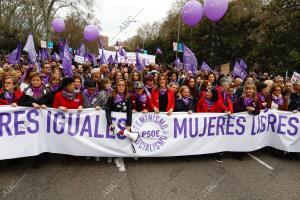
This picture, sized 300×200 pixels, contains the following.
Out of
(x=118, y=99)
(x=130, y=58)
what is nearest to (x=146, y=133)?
(x=118, y=99)

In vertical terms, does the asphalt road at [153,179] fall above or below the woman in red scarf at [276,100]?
below

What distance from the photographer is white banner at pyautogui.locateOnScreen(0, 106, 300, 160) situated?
16.7 ft

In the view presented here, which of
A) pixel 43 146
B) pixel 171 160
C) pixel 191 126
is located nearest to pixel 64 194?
pixel 43 146

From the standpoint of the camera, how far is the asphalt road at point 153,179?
436 cm

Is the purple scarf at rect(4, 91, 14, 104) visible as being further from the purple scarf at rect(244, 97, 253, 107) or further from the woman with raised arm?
the purple scarf at rect(244, 97, 253, 107)

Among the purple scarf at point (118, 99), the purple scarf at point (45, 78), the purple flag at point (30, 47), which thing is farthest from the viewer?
the purple flag at point (30, 47)

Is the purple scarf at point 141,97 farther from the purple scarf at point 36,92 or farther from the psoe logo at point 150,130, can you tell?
the purple scarf at point 36,92

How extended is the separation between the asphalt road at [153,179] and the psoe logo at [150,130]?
339mm

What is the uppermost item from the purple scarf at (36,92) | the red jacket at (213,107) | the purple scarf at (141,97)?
the purple scarf at (36,92)

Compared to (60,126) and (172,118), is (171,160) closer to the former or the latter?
(172,118)

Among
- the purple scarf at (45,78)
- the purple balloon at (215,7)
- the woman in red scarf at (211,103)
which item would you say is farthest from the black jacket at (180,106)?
the purple balloon at (215,7)

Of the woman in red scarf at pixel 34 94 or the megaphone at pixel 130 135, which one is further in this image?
the megaphone at pixel 130 135

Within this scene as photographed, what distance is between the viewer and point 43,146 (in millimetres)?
5277

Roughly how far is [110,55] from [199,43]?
64.5ft
